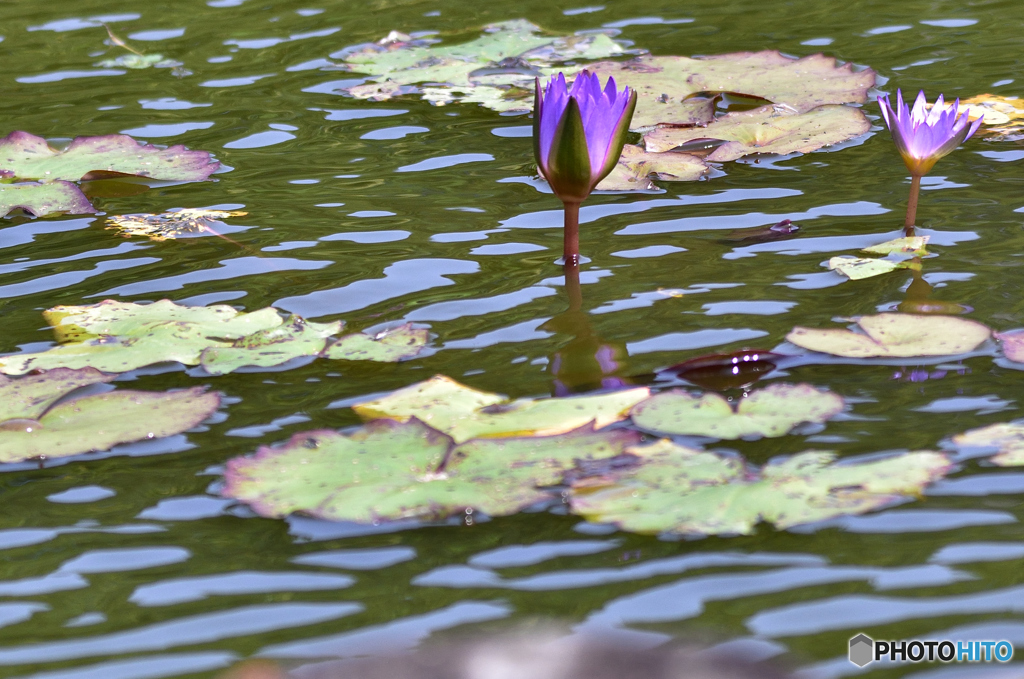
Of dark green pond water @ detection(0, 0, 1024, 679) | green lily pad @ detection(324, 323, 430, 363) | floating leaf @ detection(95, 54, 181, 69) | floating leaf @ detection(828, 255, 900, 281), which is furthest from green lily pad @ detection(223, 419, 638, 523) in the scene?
floating leaf @ detection(95, 54, 181, 69)

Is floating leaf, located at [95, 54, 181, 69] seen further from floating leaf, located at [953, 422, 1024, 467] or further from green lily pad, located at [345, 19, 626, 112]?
floating leaf, located at [953, 422, 1024, 467]

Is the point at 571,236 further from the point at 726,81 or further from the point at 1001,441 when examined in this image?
the point at 726,81

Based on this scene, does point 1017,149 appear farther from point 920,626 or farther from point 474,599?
point 474,599

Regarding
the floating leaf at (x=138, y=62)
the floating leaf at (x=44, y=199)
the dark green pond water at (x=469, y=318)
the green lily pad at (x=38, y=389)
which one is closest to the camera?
the dark green pond water at (x=469, y=318)

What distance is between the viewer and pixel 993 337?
7.68 ft

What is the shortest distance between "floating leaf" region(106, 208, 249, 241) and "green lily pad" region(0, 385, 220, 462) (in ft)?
3.45

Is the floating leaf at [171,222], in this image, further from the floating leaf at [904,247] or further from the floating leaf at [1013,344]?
the floating leaf at [1013,344]

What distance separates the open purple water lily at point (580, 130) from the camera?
256cm

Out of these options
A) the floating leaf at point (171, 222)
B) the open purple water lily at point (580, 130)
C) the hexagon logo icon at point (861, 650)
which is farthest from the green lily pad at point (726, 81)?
the hexagon logo icon at point (861, 650)

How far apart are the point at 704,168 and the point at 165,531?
230 centimetres

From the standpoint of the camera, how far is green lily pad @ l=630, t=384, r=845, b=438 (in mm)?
2020

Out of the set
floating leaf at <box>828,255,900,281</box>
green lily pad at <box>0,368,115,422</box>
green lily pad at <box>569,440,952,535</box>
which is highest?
floating leaf at <box>828,255,900,281</box>

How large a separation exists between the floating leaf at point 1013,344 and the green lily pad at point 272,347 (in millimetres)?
1535

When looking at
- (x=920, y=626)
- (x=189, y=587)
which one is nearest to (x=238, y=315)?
(x=189, y=587)
